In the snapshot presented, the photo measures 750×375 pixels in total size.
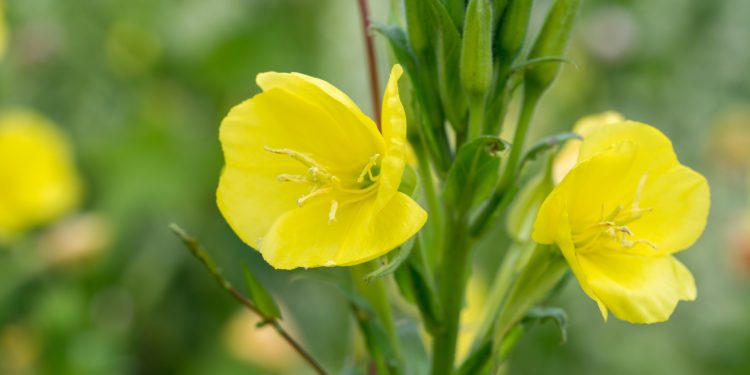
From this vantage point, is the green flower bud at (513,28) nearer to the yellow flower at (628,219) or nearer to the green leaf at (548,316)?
the yellow flower at (628,219)

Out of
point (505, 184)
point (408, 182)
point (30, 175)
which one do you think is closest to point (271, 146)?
point (408, 182)

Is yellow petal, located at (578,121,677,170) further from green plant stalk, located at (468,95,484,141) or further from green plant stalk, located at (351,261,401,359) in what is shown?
green plant stalk, located at (351,261,401,359)

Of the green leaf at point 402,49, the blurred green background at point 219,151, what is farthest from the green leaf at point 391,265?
the blurred green background at point 219,151

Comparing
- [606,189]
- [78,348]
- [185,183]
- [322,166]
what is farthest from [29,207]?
[606,189]

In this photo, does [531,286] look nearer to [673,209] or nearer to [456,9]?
[673,209]

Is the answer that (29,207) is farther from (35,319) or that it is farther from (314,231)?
(314,231)
